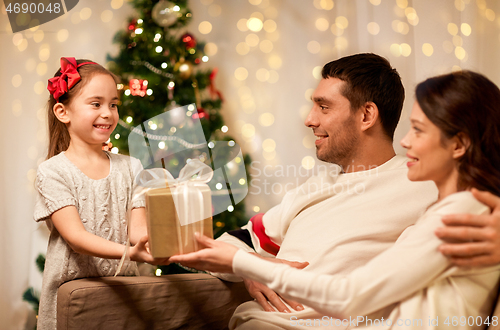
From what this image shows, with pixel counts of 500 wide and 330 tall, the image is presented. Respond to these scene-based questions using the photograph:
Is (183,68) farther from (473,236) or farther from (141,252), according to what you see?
(473,236)

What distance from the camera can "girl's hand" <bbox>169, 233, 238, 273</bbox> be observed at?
3.15ft

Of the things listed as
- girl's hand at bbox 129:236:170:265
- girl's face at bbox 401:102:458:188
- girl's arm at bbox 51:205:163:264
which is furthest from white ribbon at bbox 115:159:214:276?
girl's face at bbox 401:102:458:188

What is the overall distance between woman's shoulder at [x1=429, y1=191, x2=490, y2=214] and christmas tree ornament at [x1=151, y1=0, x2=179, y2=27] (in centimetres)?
213

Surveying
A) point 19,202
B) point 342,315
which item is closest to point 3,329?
point 19,202

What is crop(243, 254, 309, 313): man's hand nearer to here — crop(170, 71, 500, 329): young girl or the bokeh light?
crop(170, 71, 500, 329): young girl

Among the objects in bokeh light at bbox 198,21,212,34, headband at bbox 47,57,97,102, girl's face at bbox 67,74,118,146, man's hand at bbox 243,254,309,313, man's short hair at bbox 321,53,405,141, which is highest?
bokeh light at bbox 198,21,212,34

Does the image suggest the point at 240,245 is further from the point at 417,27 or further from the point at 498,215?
the point at 417,27

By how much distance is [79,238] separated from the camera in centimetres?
121

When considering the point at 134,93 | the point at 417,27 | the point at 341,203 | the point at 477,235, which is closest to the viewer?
the point at 477,235

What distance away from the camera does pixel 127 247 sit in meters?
1.14

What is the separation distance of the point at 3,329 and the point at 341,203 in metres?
2.39

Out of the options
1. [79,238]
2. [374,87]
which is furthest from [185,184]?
[374,87]

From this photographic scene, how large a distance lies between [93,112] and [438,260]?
1.09 metres

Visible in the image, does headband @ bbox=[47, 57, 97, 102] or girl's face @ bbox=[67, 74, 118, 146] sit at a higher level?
headband @ bbox=[47, 57, 97, 102]
